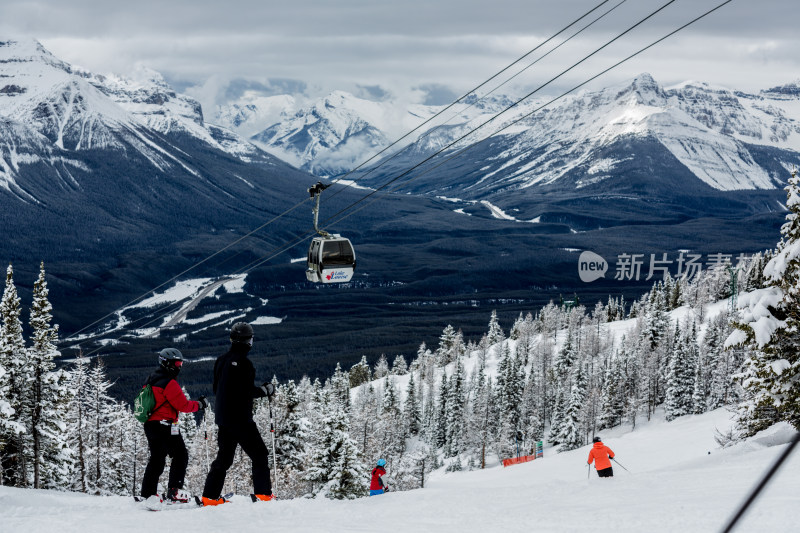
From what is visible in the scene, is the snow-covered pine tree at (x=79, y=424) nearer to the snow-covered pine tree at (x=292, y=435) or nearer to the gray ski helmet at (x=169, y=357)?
the snow-covered pine tree at (x=292, y=435)

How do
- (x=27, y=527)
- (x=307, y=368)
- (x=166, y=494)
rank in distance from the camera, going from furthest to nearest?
(x=307, y=368), (x=166, y=494), (x=27, y=527)

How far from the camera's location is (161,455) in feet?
40.2

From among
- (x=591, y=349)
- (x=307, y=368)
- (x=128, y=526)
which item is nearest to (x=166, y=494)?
(x=128, y=526)

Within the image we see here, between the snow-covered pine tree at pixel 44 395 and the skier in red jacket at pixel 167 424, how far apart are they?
61.4 ft

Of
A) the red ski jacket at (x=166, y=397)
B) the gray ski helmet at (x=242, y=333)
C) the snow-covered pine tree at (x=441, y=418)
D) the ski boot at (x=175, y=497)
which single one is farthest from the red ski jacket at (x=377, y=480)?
the snow-covered pine tree at (x=441, y=418)

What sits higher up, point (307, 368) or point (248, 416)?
point (248, 416)

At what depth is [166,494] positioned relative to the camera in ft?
41.6

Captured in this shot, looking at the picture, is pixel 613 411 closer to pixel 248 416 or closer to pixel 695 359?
pixel 695 359

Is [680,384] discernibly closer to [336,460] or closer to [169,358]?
[336,460]

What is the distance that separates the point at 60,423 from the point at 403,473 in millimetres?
34083

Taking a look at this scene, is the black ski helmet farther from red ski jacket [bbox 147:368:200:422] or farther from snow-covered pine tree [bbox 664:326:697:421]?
snow-covered pine tree [bbox 664:326:697:421]

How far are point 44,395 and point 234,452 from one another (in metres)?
21.2

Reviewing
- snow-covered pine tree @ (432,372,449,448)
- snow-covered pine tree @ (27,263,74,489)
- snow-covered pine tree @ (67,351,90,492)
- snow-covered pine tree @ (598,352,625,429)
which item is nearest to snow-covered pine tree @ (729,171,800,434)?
snow-covered pine tree @ (27,263,74,489)

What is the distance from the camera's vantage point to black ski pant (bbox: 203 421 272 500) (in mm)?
11570
